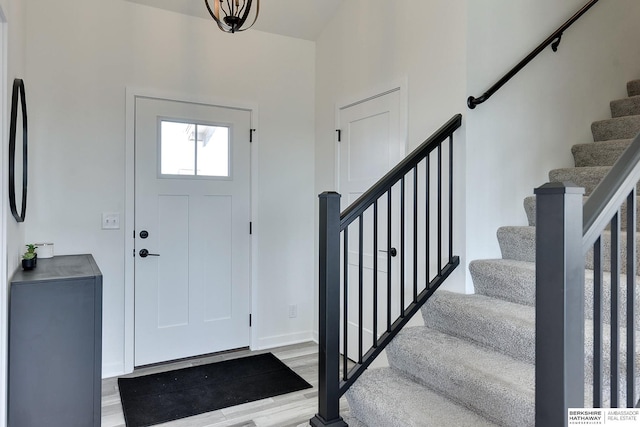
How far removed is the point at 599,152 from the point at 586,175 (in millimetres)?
329

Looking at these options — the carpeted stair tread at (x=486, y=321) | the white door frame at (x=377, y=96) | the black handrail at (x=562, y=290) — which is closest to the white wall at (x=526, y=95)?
the carpeted stair tread at (x=486, y=321)

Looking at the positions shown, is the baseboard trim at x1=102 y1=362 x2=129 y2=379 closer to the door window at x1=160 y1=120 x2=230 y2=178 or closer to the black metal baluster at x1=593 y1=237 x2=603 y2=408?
the door window at x1=160 y1=120 x2=230 y2=178

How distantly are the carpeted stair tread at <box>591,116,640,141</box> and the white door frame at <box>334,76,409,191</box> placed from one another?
1326 millimetres

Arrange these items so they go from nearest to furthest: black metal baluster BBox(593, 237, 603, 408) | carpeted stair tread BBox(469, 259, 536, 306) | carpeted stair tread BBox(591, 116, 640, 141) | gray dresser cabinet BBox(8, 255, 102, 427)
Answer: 1. black metal baluster BBox(593, 237, 603, 408)
2. gray dresser cabinet BBox(8, 255, 102, 427)
3. carpeted stair tread BBox(469, 259, 536, 306)
4. carpeted stair tread BBox(591, 116, 640, 141)

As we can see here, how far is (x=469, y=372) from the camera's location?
1.79 meters

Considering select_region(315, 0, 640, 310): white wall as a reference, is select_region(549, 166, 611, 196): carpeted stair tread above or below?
below

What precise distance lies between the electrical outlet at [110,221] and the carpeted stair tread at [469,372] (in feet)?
7.23

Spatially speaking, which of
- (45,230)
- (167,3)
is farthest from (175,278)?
(167,3)

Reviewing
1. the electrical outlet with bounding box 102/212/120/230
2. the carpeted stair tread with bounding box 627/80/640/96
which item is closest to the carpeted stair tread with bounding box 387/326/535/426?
the electrical outlet with bounding box 102/212/120/230

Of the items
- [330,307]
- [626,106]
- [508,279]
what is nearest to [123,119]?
[330,307]

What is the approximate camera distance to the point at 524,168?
264 centimetres

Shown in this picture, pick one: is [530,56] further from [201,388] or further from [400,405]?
[201,388]

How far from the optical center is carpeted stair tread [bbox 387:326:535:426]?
1.59m

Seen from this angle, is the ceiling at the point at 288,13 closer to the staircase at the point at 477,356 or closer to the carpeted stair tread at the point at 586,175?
the carpeted stair tread at the point at 586,175
